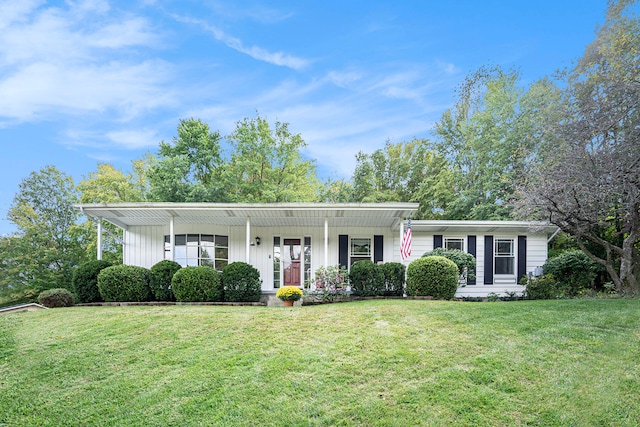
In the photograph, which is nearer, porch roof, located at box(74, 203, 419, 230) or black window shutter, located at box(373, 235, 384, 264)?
porch roof, located at box(74, 203, 419, 230)

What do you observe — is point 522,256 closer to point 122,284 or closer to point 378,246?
point 378,246

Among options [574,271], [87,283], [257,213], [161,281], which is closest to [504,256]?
[574,271]

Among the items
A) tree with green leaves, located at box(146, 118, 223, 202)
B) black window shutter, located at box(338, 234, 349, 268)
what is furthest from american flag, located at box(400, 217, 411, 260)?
tree with green leaves, located at box(146, 118, 223, 202)

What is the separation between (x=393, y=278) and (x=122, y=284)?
7094mm

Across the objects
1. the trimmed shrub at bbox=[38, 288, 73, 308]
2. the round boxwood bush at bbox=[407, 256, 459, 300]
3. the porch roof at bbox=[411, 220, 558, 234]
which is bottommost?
the trimmed shrub at bbox=[38, 288, 73, 308]

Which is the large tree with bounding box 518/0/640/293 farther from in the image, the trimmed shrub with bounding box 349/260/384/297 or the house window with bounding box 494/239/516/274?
the trimmed shrub with bounding box 349/260/384/297

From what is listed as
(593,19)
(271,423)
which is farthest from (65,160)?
(593,19)

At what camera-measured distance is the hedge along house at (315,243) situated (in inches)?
468

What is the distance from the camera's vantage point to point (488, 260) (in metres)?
12.3

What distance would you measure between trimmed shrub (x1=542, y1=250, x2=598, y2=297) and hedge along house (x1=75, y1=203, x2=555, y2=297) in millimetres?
938

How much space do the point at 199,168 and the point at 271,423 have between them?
19.3 meters

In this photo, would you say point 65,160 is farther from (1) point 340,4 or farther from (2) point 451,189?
(2) point 451,189

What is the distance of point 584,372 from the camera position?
14.1ft

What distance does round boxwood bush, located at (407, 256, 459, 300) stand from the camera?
9.70 m
